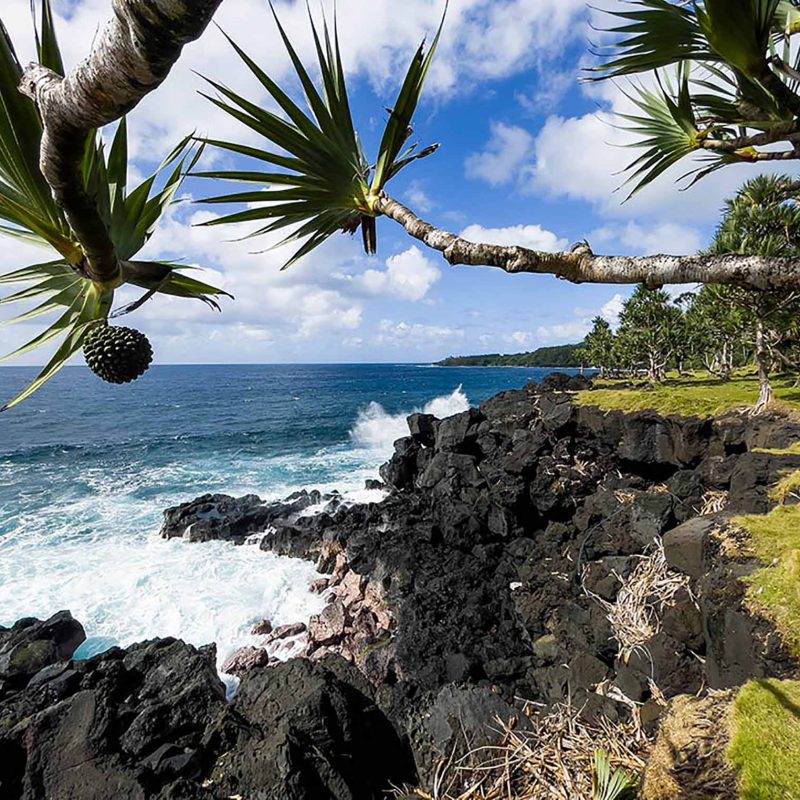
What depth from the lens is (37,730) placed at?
5.11m

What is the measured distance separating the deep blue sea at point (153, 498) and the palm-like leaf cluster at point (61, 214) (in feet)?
31.5

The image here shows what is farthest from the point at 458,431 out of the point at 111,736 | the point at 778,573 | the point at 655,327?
the point at 655,327

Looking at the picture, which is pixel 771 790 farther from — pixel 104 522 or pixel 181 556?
pixel 104 522

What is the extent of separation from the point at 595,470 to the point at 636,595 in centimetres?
799

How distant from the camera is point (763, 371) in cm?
1295

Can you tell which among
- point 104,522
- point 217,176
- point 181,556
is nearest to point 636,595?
point 217,176

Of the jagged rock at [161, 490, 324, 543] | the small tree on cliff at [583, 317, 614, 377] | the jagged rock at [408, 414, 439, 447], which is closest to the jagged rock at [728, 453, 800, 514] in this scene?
the jagged rock at [161, 490, 324, 543]

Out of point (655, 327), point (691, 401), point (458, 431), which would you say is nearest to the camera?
point (691, 401)

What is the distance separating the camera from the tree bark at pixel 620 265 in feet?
3.82

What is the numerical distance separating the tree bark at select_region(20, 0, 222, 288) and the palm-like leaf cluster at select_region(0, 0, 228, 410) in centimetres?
16

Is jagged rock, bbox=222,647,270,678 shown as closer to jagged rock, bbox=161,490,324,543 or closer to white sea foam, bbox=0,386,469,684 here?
white sea foam, bbox=0,386,469,684

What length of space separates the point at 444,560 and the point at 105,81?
10328 mm

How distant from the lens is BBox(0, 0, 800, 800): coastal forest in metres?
1.18

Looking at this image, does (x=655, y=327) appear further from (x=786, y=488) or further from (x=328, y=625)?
(x=328, y=625)
